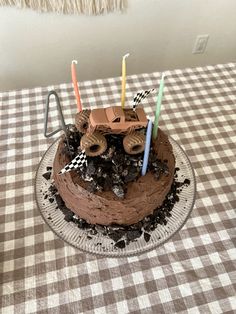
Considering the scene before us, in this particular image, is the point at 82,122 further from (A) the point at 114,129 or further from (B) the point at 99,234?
(B) the point at 99,234

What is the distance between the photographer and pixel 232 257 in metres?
0.74

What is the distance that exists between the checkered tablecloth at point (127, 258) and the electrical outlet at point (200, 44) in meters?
0.84

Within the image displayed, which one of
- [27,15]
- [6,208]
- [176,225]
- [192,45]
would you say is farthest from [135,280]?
[192,45]

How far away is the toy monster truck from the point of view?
61cm

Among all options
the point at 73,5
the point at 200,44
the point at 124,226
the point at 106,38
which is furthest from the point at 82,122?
the point at 200,44

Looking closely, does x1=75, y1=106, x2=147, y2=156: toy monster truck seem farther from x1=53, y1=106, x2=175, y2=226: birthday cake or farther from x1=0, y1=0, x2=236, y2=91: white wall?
x1=0, y1=0, x2=236, y2=91: white wall

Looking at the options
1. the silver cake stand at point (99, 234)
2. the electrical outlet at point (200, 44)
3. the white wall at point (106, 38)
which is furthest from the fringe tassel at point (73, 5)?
the silver cake stand at point (99, 234)

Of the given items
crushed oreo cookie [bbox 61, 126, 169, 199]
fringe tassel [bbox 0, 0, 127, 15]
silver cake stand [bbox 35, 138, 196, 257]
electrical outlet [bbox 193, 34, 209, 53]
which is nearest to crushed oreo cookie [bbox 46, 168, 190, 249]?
silver cake stand [bbox 35, 138, 196, 257]

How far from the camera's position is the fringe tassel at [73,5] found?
1.27m

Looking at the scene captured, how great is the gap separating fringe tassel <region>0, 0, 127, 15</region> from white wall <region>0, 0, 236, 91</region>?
0.11 ft

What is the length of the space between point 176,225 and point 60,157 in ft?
1.07

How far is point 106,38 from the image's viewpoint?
Answer: 1504mm

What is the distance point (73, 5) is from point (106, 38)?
243 mm

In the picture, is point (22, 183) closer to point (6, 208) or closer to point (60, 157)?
point (6, 208)
